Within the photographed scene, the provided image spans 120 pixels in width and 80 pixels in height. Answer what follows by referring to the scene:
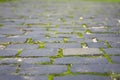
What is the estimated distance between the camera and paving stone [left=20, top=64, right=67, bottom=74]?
286cm

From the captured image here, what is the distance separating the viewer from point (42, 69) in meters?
2.94

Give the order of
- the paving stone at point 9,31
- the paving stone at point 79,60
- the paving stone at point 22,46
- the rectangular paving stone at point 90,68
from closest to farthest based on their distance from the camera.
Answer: the rectangular paving stone at point 90,68, the paving stone at point 79,60, the paving stone at point 22,46, the paving stone at point 9,31

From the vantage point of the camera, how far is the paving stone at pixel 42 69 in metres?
2.86

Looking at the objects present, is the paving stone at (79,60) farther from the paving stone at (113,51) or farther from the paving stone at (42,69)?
the paving stone at (113,51)

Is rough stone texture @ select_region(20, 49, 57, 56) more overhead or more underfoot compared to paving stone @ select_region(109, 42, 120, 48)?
more underfoot

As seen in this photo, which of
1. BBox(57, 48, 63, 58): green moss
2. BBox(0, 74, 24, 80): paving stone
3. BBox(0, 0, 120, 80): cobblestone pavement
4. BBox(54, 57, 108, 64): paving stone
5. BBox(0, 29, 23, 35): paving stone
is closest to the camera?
BBox(0, 74, 24, 80): paving stone

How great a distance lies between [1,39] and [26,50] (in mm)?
996

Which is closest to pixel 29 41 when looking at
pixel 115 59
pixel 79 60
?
pixel 79 60

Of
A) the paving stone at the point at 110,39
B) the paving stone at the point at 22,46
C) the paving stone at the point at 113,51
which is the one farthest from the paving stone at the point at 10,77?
the paving stone at the point at 110,39

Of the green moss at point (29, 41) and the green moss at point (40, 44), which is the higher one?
the green moss at point (29, 41)

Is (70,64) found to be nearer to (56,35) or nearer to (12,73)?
(12,73)

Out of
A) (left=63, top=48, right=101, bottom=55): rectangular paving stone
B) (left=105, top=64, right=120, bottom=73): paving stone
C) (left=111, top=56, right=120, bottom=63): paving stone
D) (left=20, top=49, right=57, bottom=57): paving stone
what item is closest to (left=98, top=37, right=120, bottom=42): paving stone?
(left=63, top=48, right=101, bottom=55): rectangular paving stone

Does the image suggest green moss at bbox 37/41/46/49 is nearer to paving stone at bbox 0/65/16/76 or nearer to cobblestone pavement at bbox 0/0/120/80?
cobblestone pavement at bbox 0/0/120/80

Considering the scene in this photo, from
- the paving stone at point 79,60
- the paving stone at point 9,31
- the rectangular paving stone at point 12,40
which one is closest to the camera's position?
the paving stone at point 79,60
